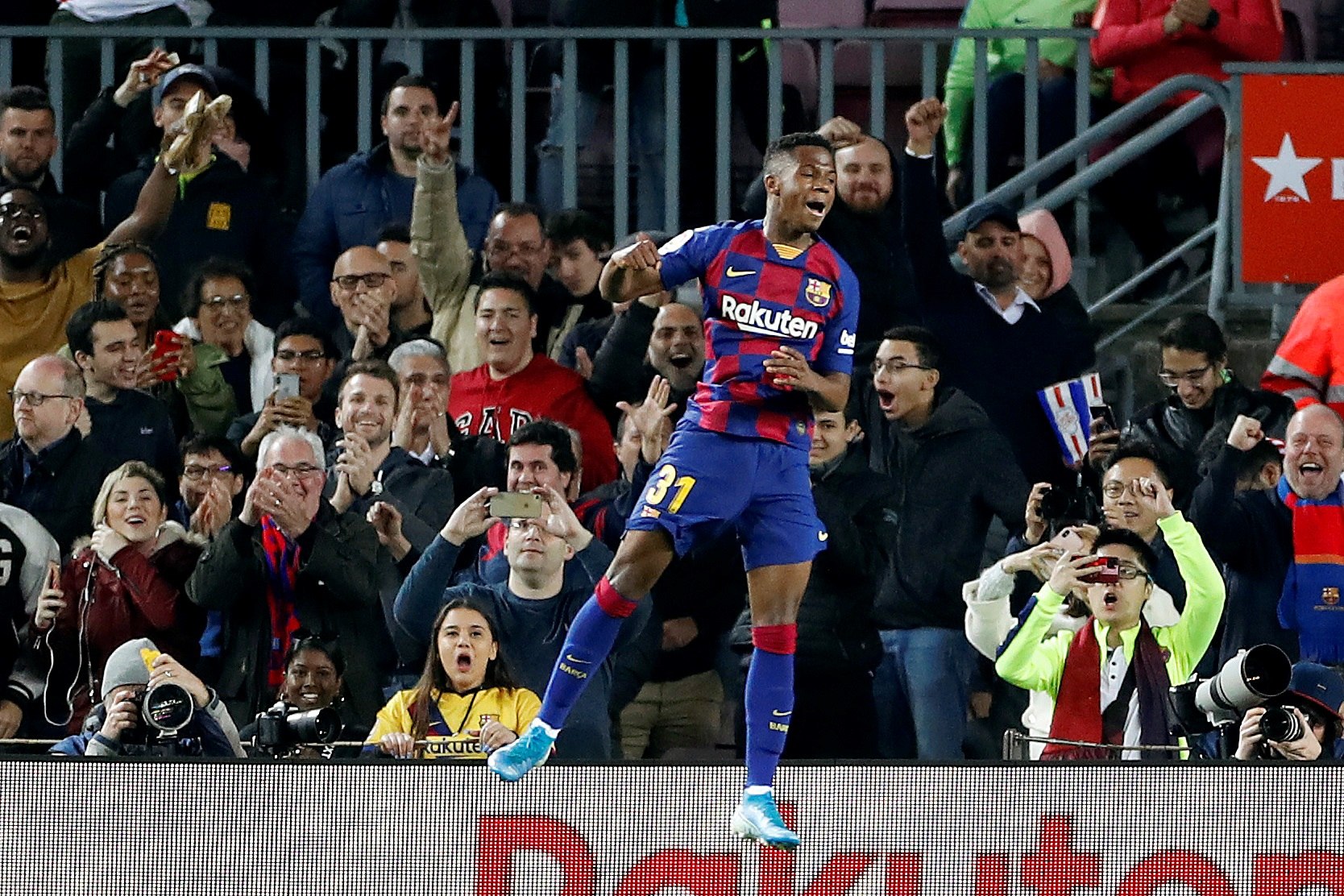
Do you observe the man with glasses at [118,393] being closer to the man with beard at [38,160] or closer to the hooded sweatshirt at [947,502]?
the man with beard at [38,160]

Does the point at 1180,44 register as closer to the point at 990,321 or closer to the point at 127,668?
the point at 990,321

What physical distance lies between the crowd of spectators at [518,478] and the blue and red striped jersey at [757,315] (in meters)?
1.53

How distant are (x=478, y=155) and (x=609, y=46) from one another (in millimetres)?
881

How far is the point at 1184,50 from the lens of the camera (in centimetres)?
1244

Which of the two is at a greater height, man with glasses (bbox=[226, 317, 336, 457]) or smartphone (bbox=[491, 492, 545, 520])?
man with glasses (bbox=[226, 317, 336, 457])

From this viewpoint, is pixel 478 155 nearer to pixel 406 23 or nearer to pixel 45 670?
pixel 406 23

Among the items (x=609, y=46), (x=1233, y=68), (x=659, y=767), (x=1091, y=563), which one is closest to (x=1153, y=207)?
(x=1233, y=68)

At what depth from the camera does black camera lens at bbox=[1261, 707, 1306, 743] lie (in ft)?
26.2

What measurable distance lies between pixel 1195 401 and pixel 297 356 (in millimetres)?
3544

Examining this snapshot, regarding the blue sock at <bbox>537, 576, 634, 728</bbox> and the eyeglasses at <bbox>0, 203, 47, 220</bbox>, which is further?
the eyeglasses at <bbox>0, 203, 47, 220</bbox>

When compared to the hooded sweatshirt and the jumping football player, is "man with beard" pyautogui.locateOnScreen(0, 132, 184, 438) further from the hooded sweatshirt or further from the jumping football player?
the jumping football player

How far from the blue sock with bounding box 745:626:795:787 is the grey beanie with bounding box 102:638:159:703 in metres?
2.15

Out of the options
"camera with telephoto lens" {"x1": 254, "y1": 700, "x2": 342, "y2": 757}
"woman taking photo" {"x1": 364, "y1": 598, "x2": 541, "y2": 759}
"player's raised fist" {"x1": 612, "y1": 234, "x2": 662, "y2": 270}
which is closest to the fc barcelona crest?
"player's raised fist" {"x1": 612, "y1": 234, "x2": 662, "y2": 270}

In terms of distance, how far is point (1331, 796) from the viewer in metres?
7.64
